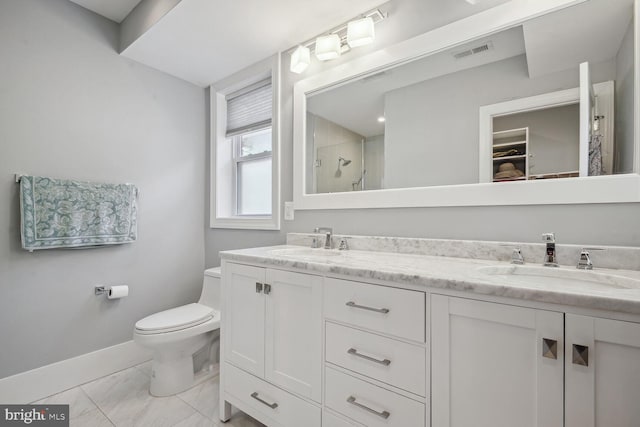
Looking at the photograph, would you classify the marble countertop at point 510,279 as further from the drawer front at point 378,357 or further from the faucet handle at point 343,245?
the faucet handle at point 343,245

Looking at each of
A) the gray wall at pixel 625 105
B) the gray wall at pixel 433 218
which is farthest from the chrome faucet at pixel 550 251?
the gray wall at pixel 625 105

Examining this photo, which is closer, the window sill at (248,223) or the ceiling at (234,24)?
the ceiling at (234,24)

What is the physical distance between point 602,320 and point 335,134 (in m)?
1.50

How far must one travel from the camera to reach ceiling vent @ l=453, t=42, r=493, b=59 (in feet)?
4.37

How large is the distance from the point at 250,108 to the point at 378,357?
2204 mm

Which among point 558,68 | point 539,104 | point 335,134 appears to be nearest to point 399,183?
point 335,134

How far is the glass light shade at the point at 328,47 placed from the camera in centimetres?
172

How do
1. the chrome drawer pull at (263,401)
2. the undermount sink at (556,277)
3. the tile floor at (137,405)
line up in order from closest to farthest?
the undermount sink at (556,277) → the chrome drawer pull at (263,401) → the tile floor at (137,405)

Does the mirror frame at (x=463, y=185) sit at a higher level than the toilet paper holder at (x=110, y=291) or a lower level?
higher

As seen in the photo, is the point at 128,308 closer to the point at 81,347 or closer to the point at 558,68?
the point at 81,347

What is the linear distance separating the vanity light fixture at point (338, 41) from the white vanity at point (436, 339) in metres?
1.14

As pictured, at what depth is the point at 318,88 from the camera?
1894 millimetres

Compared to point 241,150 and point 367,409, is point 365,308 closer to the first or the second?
point 367,409

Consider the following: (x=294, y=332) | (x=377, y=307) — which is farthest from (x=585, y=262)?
(x=294, y=332)
